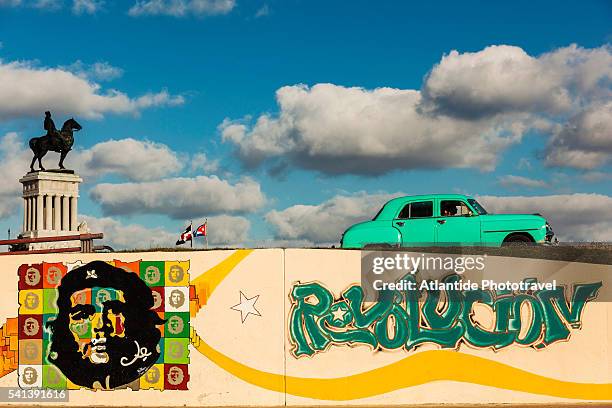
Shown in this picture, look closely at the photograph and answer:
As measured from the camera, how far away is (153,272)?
1719 centimetres

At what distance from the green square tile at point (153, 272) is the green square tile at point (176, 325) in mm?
709

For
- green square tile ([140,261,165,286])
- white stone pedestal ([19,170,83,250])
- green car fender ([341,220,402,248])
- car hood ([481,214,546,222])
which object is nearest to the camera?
green square tile ([140,261,165,286])

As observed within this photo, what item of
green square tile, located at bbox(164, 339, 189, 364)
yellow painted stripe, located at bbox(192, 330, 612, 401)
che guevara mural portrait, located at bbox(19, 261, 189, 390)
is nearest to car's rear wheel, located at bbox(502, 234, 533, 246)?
yellow painted stripe, located at bbox(192, 330, 612, 401)

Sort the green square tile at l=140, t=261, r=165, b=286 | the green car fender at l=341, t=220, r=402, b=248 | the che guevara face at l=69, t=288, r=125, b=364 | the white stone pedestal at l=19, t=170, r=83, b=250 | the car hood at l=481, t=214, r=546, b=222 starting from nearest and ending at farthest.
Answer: the green square tile at l=140, t=261, r=165, b=286 → the che guevara face at l=69, t=288, r=125, b=364 → the car hood at l=481, t=214, r=546, b=222 → the green car fender at l=341, t=220, r=402, b=248 → the white stone pedestal at l=19, t=170, r=83, b=250

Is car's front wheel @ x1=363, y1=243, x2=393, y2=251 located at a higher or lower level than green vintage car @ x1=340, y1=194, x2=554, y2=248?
lower

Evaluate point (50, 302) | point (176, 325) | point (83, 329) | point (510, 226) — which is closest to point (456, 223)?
point (510, 226)

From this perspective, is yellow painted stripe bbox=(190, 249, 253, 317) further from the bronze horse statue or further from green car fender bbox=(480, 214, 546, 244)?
the bronze horse statue

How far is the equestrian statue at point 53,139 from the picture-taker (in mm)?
51062

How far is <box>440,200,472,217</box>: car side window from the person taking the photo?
19.5m

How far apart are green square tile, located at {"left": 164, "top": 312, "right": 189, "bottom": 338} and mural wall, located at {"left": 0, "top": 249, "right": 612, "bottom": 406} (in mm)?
21

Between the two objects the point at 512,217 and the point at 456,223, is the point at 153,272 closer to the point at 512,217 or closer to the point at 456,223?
the point at 456,223

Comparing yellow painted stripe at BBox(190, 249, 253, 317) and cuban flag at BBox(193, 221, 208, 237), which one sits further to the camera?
cuban flag at BBox(193, 221, 208, 237)

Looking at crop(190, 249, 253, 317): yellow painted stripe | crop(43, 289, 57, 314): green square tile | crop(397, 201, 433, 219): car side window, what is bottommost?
crop(43, 289, 57, 314): green square tile

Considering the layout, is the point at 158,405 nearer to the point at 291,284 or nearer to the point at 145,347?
the point at 145,347
